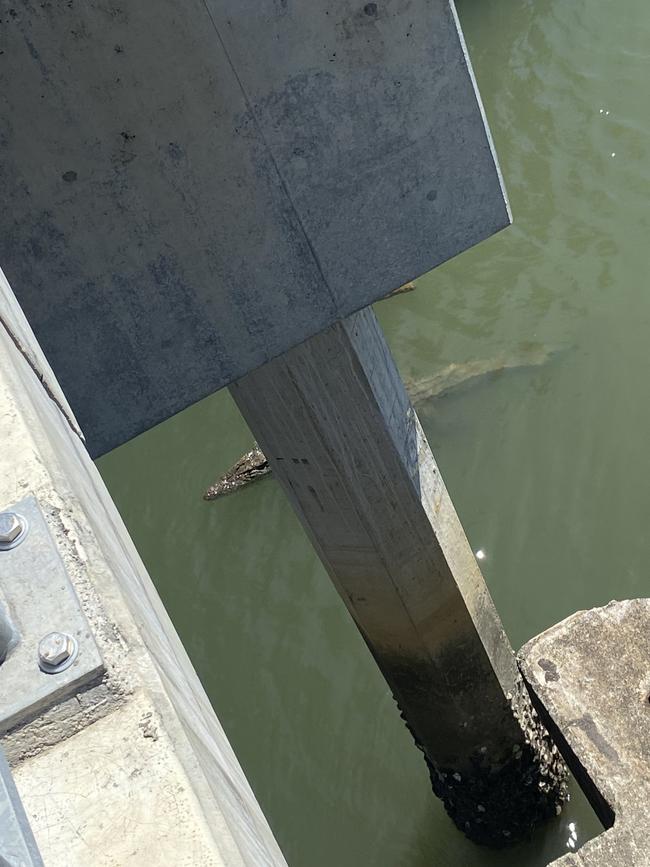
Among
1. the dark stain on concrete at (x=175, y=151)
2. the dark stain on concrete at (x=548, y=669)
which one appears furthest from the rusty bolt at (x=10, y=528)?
the dark stain on concrete at (x=548, y=669)

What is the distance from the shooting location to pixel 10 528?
1.14 meters

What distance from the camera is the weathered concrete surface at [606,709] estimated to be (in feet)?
11.2

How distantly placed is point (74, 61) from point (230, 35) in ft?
1.58

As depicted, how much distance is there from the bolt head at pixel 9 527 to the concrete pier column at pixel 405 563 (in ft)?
9.94

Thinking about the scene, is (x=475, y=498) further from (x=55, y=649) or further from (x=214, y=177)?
(x=55, y=649)

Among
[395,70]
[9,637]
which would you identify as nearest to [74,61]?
[395,70]

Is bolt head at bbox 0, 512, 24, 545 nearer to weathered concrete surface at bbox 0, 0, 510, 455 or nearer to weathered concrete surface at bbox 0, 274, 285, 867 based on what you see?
weathered concrete surface at bbox 0, 274, 285, 867

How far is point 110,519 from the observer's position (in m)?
1.54

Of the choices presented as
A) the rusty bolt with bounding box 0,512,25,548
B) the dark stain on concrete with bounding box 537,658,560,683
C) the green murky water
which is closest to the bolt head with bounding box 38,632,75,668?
the rusty bolt with bounding box 0,512,25,548

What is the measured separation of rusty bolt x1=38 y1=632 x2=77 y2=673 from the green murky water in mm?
5818

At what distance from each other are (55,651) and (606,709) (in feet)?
10.7

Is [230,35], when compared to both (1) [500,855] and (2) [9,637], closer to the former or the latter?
(2) [9,637]

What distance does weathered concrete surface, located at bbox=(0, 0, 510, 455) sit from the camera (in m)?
3.23

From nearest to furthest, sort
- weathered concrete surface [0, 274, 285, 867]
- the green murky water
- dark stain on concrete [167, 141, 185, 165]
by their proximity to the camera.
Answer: weathered concrete surface [0, 274, 285, 867]
dark stain on concrete [167, 141, 185, 165]
the green murky water
